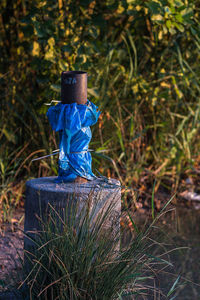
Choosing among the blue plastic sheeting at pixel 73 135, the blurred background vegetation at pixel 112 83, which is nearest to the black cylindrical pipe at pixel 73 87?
the blue plastic sheeting at pixel 73 135

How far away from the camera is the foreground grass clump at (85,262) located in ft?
7.20

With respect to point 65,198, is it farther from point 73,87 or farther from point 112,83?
point 112,83

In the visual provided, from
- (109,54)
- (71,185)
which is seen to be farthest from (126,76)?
(71,185)

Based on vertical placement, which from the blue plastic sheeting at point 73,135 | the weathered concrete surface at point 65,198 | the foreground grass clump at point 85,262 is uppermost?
the blue plastic sheeting at point 73,135

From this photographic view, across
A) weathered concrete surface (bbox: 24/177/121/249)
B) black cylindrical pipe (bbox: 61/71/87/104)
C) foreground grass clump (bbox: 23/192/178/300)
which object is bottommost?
foreground grass clump (bbox: 23/192/178/300)

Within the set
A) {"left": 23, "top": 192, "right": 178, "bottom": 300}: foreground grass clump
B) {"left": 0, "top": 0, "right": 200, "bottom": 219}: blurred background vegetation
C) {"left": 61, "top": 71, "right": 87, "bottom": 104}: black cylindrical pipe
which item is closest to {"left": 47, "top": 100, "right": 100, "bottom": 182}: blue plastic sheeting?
{"left": 61, "top": 71, "right": 87, "bottom": 104}: black cylindrical pipe

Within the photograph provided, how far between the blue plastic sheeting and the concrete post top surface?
0.06 m

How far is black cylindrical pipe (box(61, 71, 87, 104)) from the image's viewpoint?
2.67 meters

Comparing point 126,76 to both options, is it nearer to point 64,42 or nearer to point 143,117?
point 143,117

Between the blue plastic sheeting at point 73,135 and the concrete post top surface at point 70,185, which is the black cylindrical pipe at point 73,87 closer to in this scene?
the blue plastic sheeting at point 73,135

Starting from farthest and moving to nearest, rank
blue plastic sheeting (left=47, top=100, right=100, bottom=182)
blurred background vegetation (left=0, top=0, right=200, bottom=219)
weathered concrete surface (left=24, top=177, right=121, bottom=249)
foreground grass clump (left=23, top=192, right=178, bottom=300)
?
1. blurred background vegetation (left=0, top=0, right=200, bottom=219)
2. blue plastic sheeting (left=47, top=100, right=100, bottom=182)
3. weathered concrete surface (left=24, top=177, right=121, bottom=249)
4. foreground grass clump (left=23, top=192, right=178, bottom=300)

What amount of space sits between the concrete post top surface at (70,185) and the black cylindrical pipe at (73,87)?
45cm

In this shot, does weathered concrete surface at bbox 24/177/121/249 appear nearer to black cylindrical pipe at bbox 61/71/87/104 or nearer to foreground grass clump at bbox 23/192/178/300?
foreground grass clump at bbox 23/192/178/300

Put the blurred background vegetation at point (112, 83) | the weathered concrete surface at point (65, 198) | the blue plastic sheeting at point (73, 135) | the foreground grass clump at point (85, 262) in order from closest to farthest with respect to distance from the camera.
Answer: the foreground grass clump at point (85, 262) → the weathered concrete surface at point (65, 198) → the blue plastic sheeting at point (73, 135) → the blurred background vegetation at point (112, 83)
